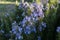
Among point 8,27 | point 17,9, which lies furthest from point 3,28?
point 17,9

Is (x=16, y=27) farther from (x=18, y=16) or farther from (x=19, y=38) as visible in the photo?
(x=18, y=16)

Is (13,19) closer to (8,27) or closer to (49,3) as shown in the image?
(8,27)

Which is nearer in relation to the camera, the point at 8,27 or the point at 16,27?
the point at 16,27

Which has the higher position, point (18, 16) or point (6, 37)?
point (18, 16)

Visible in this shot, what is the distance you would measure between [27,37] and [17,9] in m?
0.76

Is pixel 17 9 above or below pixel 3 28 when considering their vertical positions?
above

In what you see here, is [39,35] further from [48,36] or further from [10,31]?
[10,31]

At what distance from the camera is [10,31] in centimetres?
404

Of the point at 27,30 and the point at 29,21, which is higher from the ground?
the point at 29,21

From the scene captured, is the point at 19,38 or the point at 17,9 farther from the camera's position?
the point at 17,9

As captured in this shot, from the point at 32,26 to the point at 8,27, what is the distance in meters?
0.61

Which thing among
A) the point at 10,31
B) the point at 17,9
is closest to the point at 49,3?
the point at 17,9

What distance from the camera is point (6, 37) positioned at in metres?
4.20

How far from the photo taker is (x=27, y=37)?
3816 millimetres
